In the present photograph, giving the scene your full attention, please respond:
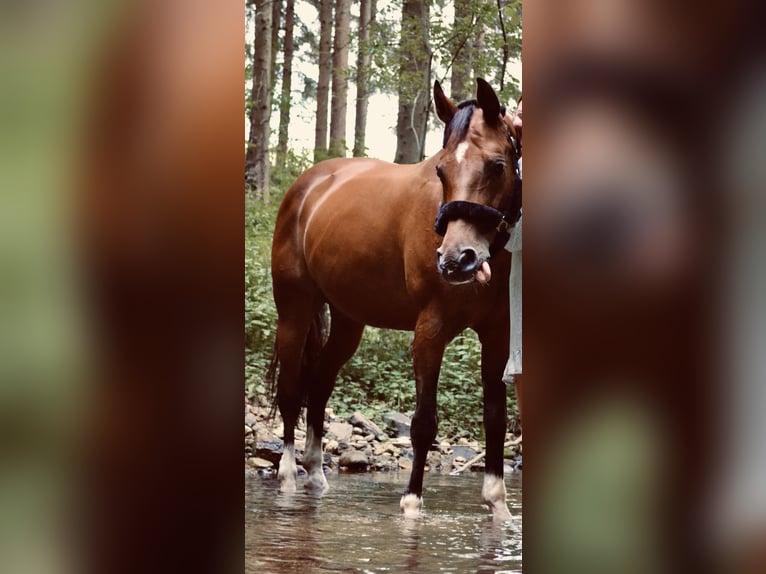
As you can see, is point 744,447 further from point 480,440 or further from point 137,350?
point 480,440

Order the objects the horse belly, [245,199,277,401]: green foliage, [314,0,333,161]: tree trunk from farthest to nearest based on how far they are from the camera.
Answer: [314,0,333,161]: tree trunk, [245,199,277,401]: green foliage, the horse belly

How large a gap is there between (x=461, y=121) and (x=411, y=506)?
198 cm

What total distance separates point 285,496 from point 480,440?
144 inches

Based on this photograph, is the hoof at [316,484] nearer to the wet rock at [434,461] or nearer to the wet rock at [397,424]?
the wet rock at [434,461]

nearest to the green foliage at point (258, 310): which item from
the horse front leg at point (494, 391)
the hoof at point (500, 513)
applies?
the horse front leg at point (494, 391)

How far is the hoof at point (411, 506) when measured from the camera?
17.1 feet

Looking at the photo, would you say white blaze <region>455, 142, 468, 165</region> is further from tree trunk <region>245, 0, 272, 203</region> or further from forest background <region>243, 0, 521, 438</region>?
tree trunk <region>245, 0, 272, 203</region>

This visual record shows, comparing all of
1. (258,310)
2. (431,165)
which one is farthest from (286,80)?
(431,165)

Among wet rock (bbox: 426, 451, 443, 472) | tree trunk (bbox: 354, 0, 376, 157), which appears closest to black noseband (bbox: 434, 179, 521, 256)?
wet rock (bbox: 426, 451, 443, 472)

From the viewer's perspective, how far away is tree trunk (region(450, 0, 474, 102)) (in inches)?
433

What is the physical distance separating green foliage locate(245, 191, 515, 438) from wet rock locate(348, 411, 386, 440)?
0.38 meters

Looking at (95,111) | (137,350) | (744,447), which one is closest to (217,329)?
(137,350)

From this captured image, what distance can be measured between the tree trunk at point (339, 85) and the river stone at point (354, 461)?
870cm

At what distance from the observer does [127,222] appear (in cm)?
179
